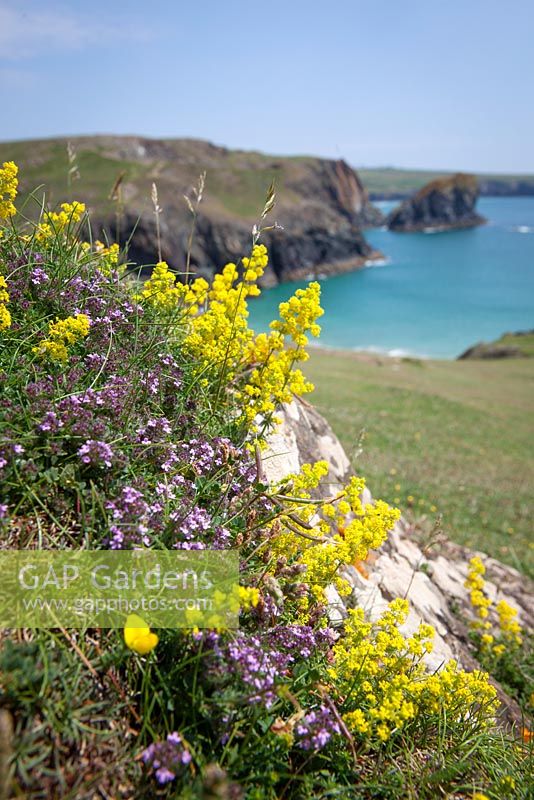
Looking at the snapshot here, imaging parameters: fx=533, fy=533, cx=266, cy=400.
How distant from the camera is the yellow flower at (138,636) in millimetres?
1966

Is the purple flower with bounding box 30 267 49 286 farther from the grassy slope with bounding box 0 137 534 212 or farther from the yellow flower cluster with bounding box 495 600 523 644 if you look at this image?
the grassy slope with bounding box 0 137 534 212

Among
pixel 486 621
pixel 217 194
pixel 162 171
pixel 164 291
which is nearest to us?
pixel 164 291

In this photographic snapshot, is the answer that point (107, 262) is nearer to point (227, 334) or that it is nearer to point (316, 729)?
point (227, 334)

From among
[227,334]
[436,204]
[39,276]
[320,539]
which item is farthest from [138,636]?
[436,204]

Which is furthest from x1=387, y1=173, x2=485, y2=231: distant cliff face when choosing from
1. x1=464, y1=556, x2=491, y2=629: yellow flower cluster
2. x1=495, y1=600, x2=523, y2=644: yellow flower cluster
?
x1=495, y1=600, x2=523, y2=644: yellow flower cluster

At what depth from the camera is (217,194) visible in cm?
12500

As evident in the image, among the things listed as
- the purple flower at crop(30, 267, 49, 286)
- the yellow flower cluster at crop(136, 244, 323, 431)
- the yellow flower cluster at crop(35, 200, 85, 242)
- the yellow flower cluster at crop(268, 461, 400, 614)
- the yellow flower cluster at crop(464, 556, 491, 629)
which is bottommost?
the yellow flower cluster at crop(464, 556, 491, 629)

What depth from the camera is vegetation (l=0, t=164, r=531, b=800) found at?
197 cm

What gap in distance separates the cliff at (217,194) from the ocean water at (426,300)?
31.5 feet

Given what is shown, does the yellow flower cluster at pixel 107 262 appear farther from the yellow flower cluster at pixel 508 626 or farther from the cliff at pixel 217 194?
the cliff at pixel 217 194

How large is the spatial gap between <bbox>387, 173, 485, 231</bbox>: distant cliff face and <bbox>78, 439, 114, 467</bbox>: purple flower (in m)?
211

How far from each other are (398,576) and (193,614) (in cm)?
349

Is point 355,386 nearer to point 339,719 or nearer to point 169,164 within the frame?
point 339,719

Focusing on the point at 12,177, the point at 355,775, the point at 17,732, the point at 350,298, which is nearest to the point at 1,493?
the point at 17,732
